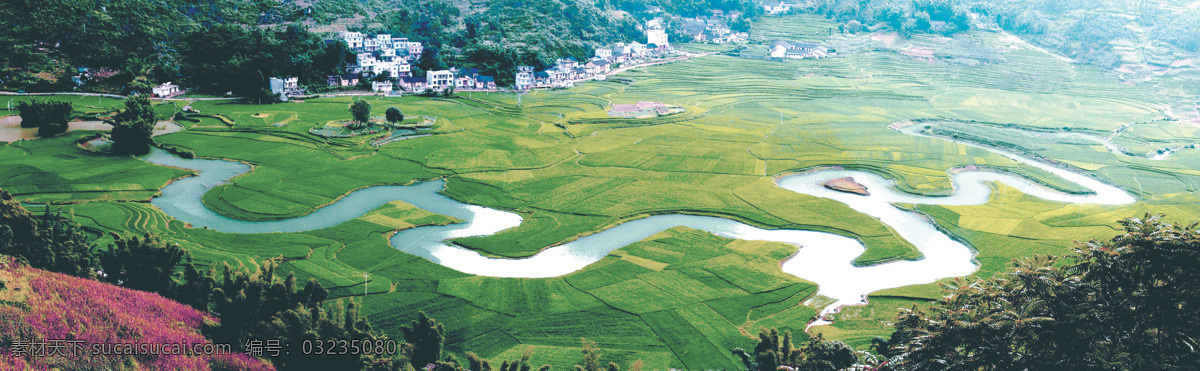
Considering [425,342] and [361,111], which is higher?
[361,111]

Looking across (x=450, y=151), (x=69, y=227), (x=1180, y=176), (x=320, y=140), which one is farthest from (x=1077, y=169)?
(x=69, y=227)

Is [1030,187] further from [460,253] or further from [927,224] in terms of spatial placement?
[460,253]

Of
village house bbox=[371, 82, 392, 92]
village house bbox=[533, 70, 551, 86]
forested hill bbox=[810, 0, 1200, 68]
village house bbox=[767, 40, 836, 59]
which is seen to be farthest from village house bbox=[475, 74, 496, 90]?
forested hill bbox=[810, 0, 1200, 68]

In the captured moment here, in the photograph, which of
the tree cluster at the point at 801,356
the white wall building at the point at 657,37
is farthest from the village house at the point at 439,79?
the tree cluster at the point at 801,356

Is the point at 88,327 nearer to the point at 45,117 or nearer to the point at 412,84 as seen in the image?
the point at 45,117

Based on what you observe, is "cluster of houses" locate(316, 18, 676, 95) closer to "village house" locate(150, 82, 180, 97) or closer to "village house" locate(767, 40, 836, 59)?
"village house" locate(150, 82, 180, 97)

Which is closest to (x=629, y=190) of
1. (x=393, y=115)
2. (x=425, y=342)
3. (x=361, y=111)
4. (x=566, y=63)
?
(x=425, y=342)
